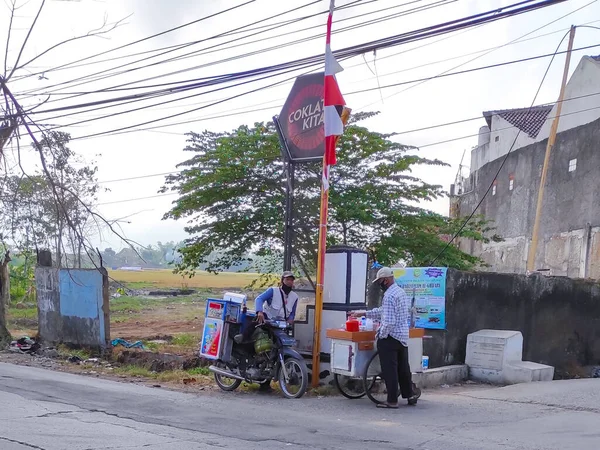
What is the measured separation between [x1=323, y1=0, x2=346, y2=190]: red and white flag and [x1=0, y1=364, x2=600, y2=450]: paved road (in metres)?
3.85

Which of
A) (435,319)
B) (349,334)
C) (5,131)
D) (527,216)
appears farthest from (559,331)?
(527,216)

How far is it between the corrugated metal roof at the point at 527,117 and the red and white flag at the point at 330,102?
831 inches

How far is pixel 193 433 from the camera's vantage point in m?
7.24

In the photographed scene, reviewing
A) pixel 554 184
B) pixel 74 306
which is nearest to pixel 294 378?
pixel 74 306

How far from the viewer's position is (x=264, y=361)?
10.3 metres

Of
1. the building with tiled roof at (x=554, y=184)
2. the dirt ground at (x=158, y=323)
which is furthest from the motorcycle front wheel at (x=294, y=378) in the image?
the building with tiled roof at (x=554, y=184)

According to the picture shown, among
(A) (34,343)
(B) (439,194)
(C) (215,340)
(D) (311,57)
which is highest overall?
(D) (311,57)

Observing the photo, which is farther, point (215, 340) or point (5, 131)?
point (5, 131)

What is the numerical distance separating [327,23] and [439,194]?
402 inches

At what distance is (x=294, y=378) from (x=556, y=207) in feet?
63.3

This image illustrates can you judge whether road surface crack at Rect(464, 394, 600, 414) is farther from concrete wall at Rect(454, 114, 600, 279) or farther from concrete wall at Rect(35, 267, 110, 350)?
concrete wall at Rect(454, 114, 600, 279)

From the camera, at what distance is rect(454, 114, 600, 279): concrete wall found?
78.7 ft

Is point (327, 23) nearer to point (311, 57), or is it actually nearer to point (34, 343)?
point (311, 57)

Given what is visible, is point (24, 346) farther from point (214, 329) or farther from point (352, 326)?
point (352, 326)
